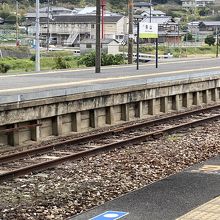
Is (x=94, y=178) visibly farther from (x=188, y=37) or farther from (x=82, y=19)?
(x=188, y=37)

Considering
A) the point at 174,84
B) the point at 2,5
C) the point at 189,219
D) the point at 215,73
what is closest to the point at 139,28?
the point at 215,73

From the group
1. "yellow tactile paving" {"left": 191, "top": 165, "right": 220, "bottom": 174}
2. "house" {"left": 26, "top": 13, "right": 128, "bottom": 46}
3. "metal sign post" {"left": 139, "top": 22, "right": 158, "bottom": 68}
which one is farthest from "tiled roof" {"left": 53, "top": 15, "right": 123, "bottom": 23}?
"yellow tactile paving" {"left": 191, "top": 165, "right": 220, "bottom": 174}

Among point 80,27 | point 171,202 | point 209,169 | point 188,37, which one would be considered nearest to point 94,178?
point 209,169

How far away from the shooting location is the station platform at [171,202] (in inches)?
301

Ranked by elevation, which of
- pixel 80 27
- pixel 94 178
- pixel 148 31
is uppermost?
pixel 80 27

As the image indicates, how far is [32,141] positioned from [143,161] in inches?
169

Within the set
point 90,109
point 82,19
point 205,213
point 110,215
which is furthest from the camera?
point 82,19

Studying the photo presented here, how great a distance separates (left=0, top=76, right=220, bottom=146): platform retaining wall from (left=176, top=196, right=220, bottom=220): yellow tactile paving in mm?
7132

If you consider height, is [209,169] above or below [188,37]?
below

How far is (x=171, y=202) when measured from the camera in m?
8.35

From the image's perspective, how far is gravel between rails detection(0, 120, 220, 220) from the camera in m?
8.45

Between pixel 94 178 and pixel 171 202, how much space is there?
2.43 meters

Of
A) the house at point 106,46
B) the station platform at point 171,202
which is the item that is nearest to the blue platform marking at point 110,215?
the station platform at point 171,202

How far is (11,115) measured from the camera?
14320 mm
